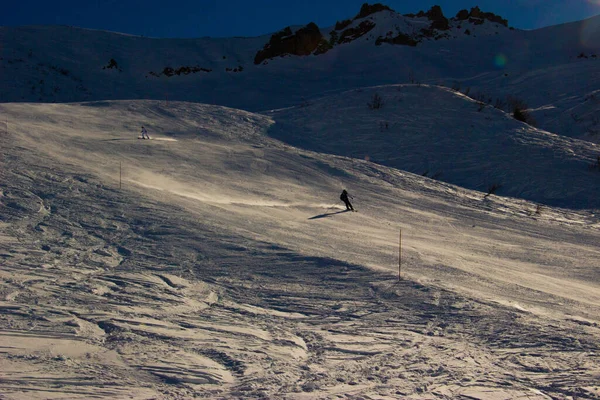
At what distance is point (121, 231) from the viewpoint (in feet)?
30.2

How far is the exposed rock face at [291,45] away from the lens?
43969mm

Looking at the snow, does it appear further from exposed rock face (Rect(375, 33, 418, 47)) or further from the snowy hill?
exposed rock face (Rect(375, 33, 418, 47))

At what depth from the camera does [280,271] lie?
8047 millimetres

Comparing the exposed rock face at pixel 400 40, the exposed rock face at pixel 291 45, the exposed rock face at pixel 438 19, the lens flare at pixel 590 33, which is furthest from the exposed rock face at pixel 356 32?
the lens flare at pixel 590 33

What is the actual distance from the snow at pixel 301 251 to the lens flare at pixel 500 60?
12852 mm

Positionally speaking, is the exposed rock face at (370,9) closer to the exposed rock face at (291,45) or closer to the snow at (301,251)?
the exposed rock face at (291,45)

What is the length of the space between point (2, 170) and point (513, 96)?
26.3m

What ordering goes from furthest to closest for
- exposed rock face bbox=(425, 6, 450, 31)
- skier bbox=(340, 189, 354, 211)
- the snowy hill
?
1. exposed rock face bbox=(425, 6, 450, 31)
2. the snowy hill
3. skier bbox=(340, 189, 354, 211)

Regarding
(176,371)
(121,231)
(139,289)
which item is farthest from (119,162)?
(176,371)

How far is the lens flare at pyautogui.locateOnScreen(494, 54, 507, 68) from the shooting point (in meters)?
39.2

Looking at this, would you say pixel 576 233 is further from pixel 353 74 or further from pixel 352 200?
pixel 353 74

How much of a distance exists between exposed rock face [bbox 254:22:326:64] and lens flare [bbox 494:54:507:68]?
1395cm

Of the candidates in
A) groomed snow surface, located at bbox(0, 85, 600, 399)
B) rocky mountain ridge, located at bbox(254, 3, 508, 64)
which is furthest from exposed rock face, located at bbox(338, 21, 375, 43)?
groomed snow surface, located at bbox(0, 85, 600, 399)

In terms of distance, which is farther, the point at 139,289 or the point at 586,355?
the point at 139,289
